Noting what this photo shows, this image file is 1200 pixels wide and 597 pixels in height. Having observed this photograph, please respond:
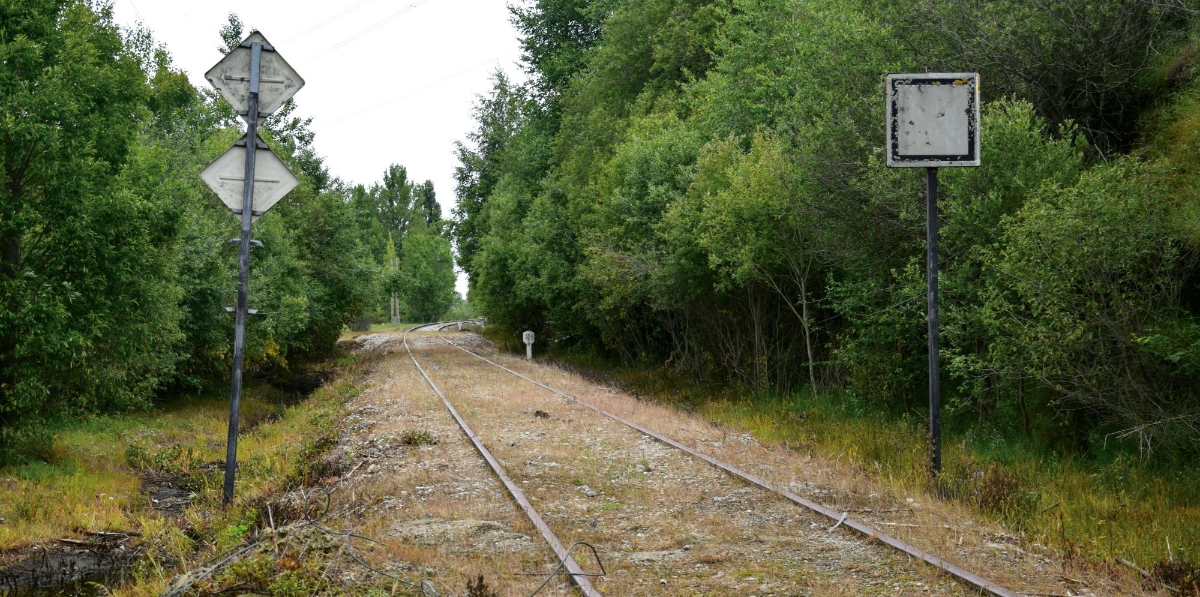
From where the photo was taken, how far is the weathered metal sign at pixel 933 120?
30.0ft

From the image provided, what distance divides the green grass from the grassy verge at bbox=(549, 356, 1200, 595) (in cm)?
1

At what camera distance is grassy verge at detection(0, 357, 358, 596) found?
850 cm

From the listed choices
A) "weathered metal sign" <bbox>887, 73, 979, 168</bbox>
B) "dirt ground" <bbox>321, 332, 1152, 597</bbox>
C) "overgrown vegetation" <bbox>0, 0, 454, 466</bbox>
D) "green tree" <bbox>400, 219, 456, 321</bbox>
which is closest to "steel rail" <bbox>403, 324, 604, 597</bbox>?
"dirt ground" <bbox>321, 332, 1152, 597</bbox>

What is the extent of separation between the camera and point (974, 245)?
442 inches

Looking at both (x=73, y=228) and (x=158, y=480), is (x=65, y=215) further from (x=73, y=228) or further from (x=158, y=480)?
(x=158, y=480)

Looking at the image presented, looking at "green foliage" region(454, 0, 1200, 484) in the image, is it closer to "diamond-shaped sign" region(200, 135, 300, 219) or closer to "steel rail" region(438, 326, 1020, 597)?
"steel rail" region(438, 326, 1020, 597)

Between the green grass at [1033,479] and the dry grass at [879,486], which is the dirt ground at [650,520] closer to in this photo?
the dry grass at [879,486]

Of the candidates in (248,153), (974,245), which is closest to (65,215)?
(248,153)

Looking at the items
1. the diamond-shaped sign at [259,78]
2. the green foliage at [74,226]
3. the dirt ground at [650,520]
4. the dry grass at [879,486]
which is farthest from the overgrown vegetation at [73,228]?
the dry grass at [879,486]

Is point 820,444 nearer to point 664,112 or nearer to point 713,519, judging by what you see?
point 713,519

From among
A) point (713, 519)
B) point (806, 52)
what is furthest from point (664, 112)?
point (713, 519)

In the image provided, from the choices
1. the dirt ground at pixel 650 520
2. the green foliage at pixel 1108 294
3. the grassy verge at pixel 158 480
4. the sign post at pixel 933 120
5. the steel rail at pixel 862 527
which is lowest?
the grassy verge at pixel 158 480

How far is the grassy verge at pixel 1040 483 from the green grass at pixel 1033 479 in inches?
0.5

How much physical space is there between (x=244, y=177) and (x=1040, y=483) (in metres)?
8.96
